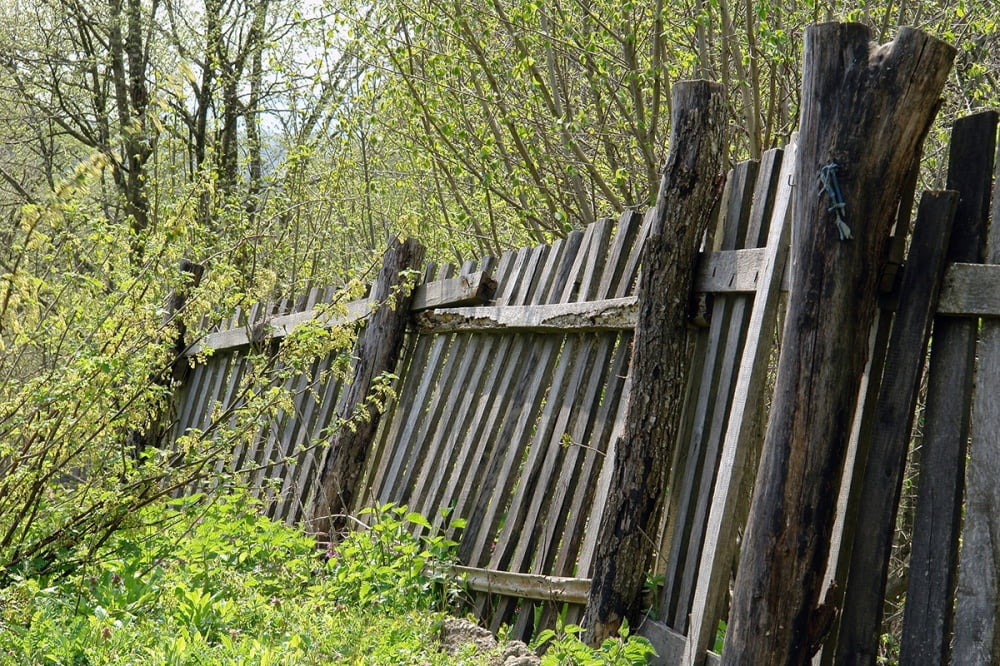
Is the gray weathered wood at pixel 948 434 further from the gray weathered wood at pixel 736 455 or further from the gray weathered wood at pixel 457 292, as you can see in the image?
the gray weathered wood at pixel 457 292

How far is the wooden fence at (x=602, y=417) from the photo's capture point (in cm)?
269

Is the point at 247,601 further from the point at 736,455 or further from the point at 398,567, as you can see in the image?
the point at 736,455

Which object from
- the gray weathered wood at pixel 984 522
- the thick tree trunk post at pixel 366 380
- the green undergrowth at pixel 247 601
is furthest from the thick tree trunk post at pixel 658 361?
the thick tree trunk post at pixel 366 380

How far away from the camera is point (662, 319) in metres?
3.61

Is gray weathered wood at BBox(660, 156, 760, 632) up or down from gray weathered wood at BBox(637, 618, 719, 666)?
up

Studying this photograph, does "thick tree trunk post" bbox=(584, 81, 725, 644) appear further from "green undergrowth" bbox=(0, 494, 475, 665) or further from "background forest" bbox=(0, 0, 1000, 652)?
"background forest" bbox=(0, 0, 1000, 652)

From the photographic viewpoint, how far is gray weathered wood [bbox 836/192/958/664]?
2.77m

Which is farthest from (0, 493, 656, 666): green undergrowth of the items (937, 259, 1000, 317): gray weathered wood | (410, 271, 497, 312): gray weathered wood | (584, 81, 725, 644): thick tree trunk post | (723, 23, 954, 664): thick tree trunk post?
(937, 259, 1000, 317): gray weathered wood

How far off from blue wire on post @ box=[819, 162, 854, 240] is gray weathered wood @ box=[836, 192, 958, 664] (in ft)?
0.61

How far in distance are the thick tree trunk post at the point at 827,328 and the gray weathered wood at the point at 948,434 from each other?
157mm

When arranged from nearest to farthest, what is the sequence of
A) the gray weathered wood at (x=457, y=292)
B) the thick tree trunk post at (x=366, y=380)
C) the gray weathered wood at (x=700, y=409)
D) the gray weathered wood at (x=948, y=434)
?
the gray weathered wood at (x=948, y=434)
the gray weathered wood at (x=700, y=409)
the gray weathered wood at (x=457, y=292)
the thick tree trunk post at (x=366, y=380)

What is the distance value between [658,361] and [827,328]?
0.86 m

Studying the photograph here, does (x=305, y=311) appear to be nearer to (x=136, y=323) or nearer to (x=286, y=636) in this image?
(x=136, y=323)

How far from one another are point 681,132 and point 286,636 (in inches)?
87.6
